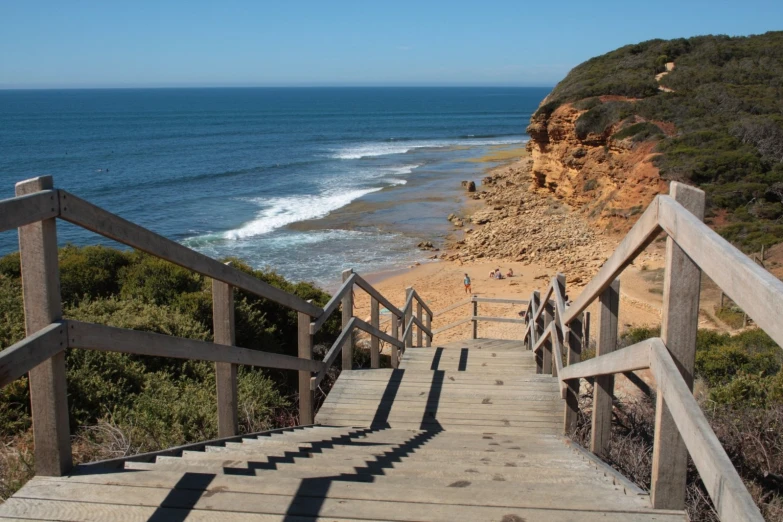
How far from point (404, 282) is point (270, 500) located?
22.5 metres

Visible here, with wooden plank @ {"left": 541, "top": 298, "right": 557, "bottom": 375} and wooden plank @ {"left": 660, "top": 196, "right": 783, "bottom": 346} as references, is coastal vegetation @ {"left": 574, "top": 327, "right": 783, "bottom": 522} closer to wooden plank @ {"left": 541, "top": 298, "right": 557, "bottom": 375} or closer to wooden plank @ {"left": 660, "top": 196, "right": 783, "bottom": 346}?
wooden plank @ {"left": 541, "top": 298, "right": 557, "bottom": 375}

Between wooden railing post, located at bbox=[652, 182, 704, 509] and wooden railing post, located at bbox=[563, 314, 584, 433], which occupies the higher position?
wooden railing post, located at bbox=[652, 182, 704, 509]

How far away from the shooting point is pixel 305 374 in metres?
4.87

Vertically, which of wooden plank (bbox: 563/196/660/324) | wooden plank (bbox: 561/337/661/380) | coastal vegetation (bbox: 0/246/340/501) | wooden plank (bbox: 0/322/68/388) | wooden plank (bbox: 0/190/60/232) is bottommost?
coastal vegetation (bbox: 0/246/340/501)

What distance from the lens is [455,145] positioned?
76.5 metres

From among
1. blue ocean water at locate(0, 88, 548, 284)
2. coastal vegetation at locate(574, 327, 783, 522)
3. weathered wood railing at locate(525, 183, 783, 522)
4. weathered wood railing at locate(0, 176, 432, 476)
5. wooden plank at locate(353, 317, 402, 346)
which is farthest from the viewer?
blue ocean water at locate(0, 88, 548, 284)

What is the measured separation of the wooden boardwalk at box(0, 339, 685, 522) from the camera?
88.3 inches

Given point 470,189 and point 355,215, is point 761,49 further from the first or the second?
point 355,215

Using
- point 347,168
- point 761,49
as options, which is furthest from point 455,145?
point 761,49

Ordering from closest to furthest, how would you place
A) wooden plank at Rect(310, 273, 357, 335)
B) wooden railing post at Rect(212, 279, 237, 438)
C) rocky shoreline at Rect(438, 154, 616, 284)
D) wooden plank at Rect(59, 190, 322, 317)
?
wooden plank at Rect(59, 190, 322, 317) → wooden railing post at Rect(212, 279, 237, 438) → wooden plank at Rect(310, 273, 357, 335) → rocky shoreline at Rect(438, 154, 616, 284)

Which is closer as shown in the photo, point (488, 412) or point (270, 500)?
point (270, 500)

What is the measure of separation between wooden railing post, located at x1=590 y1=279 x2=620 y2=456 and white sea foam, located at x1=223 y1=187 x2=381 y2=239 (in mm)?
31044

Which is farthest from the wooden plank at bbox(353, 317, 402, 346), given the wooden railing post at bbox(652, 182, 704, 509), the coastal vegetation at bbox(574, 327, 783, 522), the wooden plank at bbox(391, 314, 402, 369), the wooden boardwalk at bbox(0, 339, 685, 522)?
the wooden railing post at bbox(652, 182, 704, 509)

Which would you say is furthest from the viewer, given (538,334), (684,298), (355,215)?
(355,215)
